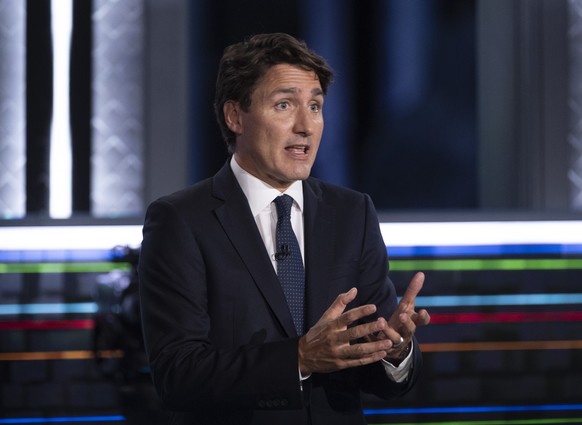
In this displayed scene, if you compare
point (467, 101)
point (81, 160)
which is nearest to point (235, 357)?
point (81, 160)

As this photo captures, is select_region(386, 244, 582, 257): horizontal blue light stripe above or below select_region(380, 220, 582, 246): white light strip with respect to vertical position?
below

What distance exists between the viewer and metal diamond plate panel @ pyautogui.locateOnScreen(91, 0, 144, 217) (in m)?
4.09

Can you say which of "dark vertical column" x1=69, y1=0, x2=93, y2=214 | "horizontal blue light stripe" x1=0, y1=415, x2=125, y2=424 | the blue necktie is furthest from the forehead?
"dark vertical column" x1=69, y1=0, x2=93, y2=214

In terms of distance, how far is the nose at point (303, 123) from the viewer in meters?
1.70

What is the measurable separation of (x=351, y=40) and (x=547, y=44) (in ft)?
3.16

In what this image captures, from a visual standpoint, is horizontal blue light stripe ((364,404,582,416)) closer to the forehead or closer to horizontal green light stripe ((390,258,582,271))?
horizontal green light stripe ((390,258,582,271))

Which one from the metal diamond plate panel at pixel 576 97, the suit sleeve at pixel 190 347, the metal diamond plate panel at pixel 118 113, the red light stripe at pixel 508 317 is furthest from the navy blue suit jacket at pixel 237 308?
the metal diamond plate panel at pixel 576 97

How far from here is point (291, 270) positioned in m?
1.68

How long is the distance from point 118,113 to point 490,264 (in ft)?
5.20

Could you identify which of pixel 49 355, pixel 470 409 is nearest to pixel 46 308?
pixel 49 355

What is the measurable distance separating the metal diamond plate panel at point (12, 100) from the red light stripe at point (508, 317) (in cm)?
171

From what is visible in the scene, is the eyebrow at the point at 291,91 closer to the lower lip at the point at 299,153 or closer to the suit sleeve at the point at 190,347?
the lower lip at the point at 299,153

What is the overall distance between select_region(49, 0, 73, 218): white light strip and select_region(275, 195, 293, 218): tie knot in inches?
96.8

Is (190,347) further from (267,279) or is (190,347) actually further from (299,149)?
(299,149)
